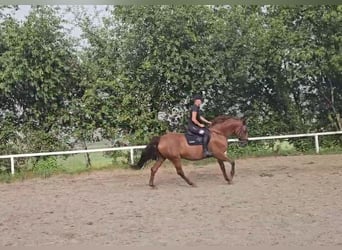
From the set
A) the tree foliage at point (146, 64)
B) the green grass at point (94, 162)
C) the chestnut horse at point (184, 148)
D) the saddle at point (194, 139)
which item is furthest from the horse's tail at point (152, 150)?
the tree foliage at point (146, 64)

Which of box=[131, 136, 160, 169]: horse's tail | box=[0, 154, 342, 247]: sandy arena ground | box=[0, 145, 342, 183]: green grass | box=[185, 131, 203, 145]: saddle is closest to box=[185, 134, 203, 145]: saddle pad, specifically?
box=[185, 131, 203, 145]: saddle

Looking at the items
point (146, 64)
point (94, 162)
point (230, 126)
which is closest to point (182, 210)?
point (230, 126)

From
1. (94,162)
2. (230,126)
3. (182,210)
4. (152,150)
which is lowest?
(182,210)

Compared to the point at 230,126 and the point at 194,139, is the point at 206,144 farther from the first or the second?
the point at 230,126

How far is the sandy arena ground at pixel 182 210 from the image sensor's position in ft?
10.8

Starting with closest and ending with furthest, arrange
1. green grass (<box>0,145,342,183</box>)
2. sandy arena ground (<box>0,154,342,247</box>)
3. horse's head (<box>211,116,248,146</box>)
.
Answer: sandy arena ground (<box>0,154,342,247</box>) < horse's head (<box>211,116,248,146</box>) < green grass (<box>0,145,342,183</box>)

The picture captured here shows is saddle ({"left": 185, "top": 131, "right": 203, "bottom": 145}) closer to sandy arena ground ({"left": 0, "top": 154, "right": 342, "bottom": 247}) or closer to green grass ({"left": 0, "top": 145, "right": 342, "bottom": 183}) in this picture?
sandy arena ground ({"left": 0, "top": 154, "right": 342, "bottom": 247})

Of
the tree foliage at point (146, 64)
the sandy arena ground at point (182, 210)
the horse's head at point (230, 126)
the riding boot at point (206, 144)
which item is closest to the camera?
the sandy arena ground at point (182, 210)

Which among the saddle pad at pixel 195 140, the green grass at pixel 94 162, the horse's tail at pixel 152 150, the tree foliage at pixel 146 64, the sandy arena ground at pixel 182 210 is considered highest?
the tree foliage at pixel 146 64

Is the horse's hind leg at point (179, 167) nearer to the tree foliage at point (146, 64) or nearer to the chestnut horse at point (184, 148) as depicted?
the chestnut horse at point (184, 148)

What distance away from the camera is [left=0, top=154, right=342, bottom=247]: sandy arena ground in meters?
3.29

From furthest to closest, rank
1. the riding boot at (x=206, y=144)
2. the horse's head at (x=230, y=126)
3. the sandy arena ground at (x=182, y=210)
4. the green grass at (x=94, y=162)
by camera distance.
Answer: the green grass at (x=94, y=162)
the horse's head at (x=230, y=126)
the riding boot at (x=206, y=144)
the sandy arena ground at (x=182, y=210)

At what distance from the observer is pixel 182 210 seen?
13.3 feet

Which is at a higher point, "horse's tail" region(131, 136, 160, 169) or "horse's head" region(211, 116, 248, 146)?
"horse's head" region(211, 116, 248, 146)
